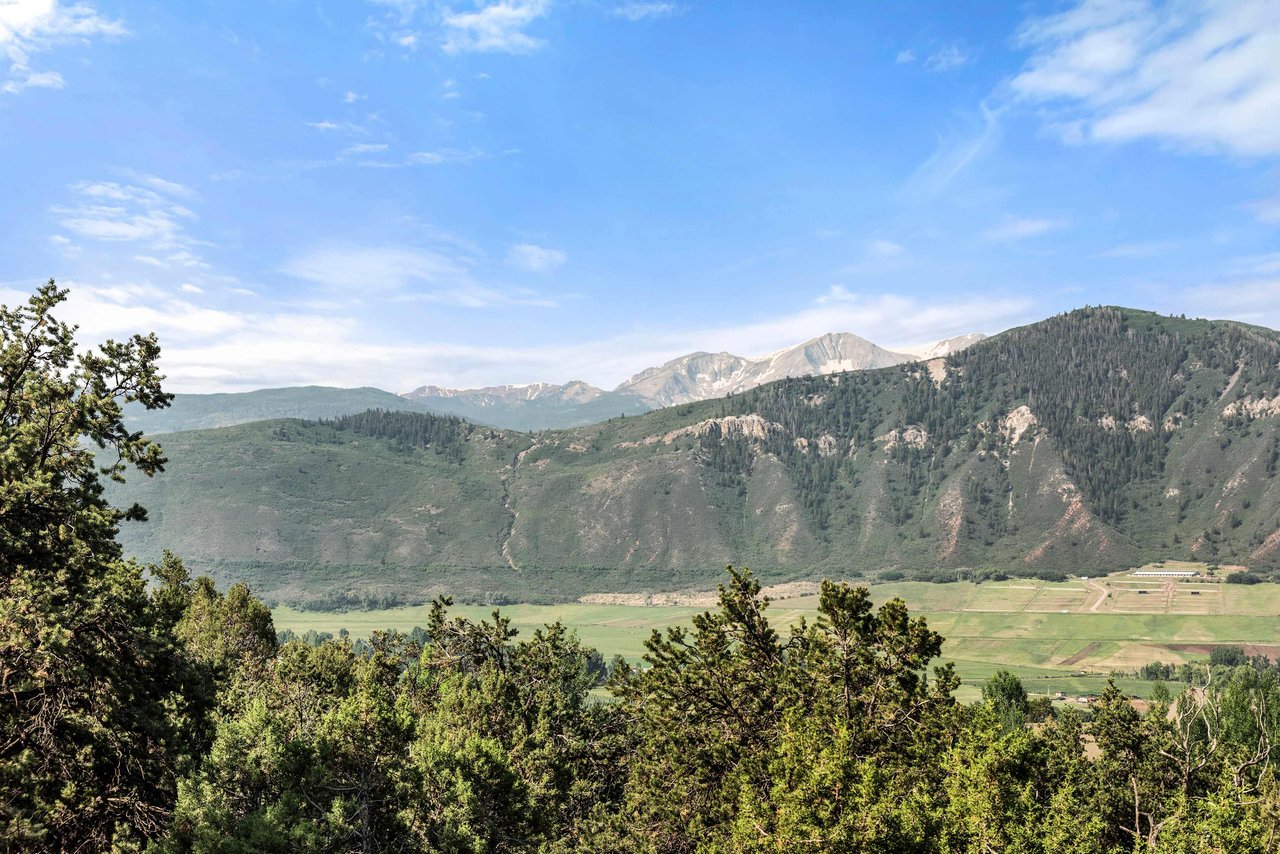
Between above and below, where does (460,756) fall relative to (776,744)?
below

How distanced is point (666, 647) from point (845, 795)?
49.4 ft

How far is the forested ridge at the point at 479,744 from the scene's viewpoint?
2208 cm

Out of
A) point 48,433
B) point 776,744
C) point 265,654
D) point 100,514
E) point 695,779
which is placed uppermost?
point 48,433

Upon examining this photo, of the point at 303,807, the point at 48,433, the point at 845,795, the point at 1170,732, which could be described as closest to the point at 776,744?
the point at 845,795

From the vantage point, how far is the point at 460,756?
4188cm

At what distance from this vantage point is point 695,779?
122 ft

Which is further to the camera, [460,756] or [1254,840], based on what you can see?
[460,756]

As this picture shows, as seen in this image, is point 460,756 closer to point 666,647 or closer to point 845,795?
point 666,647

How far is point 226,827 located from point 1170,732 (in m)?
69.9

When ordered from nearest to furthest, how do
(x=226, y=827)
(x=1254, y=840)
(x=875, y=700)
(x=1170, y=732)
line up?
1. (x=226, y=827)
2. (x=1254, y=840)
3. (x=875, y=700)
4. (x=1170, y=732)

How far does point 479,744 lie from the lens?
43375 millimetres

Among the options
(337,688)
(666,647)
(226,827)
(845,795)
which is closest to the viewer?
(226,827)

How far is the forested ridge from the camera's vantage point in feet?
72.4

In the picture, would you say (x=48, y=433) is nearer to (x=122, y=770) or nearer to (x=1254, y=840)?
(x=122, y=770)
